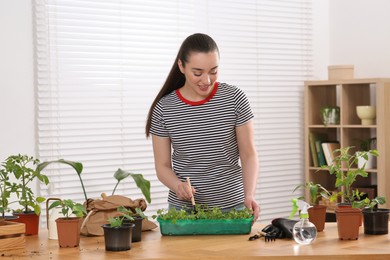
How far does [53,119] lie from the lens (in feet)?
17.1

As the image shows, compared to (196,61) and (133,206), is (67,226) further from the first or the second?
(196,61)

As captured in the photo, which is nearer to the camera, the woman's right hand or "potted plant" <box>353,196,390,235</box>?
"potted plant" <box>353,196,390,235</box>

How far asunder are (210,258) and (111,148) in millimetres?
2860

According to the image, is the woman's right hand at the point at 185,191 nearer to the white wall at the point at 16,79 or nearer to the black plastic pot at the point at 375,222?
the black plastic pot at the point at 375,222

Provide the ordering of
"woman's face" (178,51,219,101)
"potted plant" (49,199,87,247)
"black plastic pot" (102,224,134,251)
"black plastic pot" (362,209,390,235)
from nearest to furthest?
1. "black plastic pot" (102,224,134,251)
2. "potted plant" (49,199,87,247)
3. "black plastic pot" (362,209,390,235)
4. "woman's face" (178,51,219,101)

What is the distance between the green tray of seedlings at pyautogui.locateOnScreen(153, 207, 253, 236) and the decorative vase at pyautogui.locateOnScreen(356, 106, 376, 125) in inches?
120

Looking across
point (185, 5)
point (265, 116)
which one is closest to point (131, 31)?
point (185, 5)

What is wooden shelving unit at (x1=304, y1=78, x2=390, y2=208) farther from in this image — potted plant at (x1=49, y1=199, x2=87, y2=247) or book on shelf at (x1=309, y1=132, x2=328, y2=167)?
potted plant at (x1=49, y1=199, x2=87, y2=247)

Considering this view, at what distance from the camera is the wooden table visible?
282 cm

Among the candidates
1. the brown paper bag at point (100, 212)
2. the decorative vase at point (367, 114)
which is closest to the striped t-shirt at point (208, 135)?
the brown paper bag at point (100, 212)

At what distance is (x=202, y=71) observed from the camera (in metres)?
3.61

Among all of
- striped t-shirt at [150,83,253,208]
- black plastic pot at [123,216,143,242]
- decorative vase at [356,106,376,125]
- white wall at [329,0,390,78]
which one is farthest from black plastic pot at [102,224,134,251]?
white wall at [329,0,390,78]

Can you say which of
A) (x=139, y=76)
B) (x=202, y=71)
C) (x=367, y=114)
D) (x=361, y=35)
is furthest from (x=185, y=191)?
(x=361, y=35)

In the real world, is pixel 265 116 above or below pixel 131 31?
below
